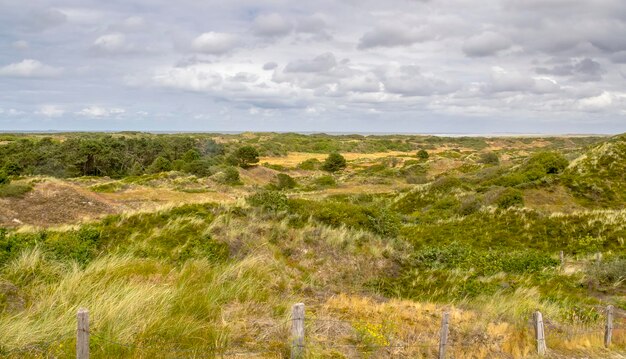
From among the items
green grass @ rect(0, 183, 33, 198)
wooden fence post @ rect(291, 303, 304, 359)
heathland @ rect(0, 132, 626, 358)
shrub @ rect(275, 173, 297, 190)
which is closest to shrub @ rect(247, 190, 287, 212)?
heathland @ rect(0, 132, 626, 358)

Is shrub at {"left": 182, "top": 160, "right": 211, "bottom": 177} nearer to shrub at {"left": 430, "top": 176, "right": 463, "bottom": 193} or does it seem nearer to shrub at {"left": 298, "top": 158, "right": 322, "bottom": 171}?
shrub at {"left": 298, "top": 158, "right": 322, "bottom": 171}

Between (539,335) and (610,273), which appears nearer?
(539,335)

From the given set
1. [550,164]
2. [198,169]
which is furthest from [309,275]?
[198,169]

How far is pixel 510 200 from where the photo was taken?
85.5 ft

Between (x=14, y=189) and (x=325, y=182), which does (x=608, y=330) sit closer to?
(x=14, y=189)

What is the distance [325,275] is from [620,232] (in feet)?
46.6

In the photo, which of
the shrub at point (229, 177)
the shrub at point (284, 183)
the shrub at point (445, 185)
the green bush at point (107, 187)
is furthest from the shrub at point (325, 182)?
the green bush at point (107, 187)

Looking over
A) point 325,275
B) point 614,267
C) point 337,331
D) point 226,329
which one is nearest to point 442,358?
point 337,331

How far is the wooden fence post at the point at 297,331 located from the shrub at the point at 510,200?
73.1ft

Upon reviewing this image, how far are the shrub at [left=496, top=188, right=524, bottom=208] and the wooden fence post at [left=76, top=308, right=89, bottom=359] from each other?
24.4 m

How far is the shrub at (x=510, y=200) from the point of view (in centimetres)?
2586

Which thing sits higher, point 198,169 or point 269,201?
point 269,201

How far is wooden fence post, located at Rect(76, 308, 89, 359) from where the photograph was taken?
189 inches

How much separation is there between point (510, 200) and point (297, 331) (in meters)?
23.0
